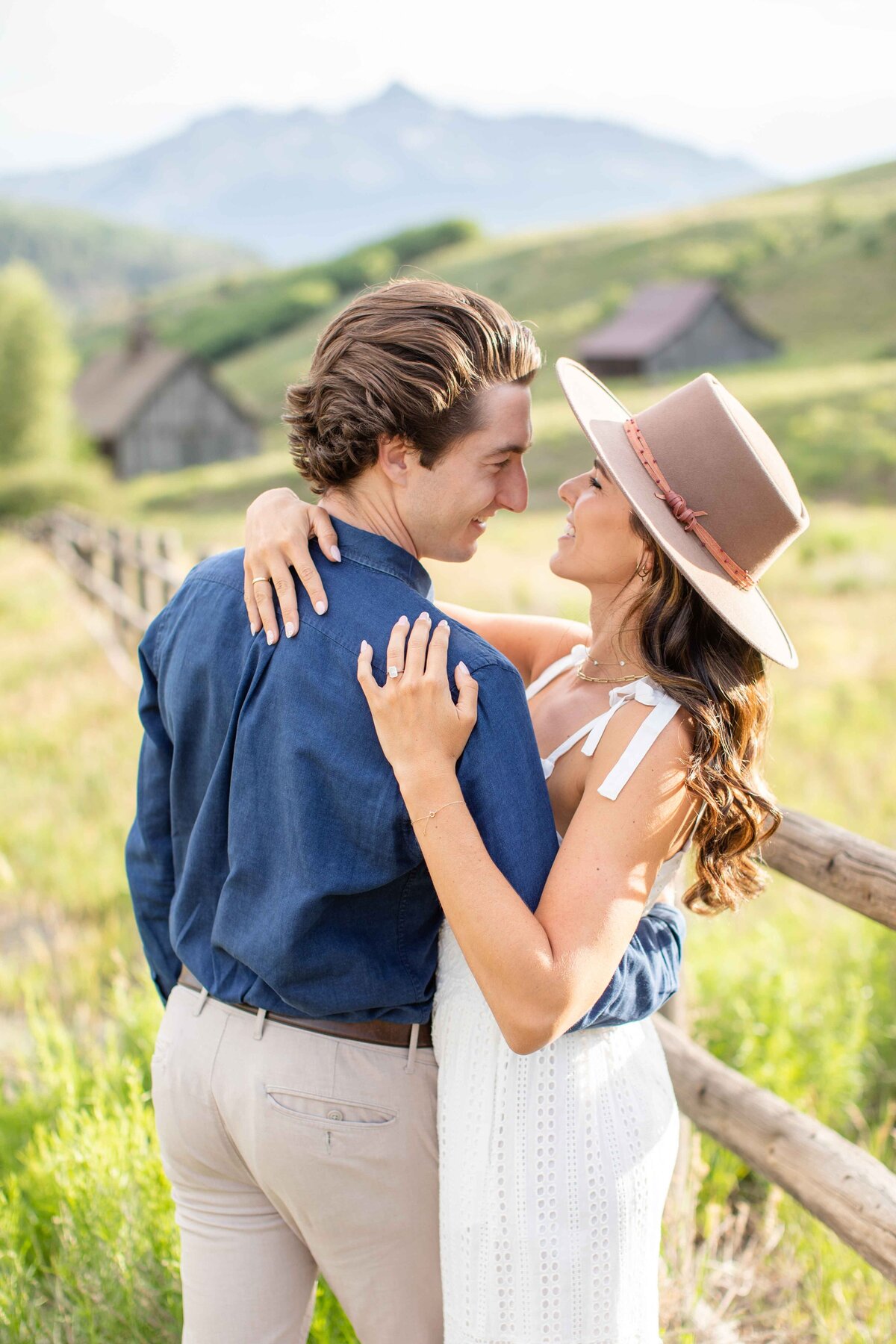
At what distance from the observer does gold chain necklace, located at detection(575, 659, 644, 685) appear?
195 cm

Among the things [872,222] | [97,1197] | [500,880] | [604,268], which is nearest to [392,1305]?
[500,880]

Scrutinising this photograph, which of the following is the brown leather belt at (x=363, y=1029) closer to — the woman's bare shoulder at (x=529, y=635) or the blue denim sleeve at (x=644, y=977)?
the blue denim sleeve at (x=644, y=977)

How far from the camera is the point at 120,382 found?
56.3 m

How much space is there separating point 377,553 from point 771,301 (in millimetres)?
63355

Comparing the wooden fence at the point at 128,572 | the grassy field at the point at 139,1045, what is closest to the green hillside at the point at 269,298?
the wooden fence at the point at 128,572

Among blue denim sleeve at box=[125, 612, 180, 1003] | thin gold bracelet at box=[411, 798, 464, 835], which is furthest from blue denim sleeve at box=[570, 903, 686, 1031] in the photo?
blue denim sleeve at box=[125, 612, 180, 1003]

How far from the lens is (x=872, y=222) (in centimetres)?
6128

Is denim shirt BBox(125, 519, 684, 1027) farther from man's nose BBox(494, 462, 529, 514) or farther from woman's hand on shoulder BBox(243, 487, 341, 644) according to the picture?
man's nose BBox(494, 462, 529, 514)

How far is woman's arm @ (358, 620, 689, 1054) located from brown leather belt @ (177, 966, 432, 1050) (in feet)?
0.92

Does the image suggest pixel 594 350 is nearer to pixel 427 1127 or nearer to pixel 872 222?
pixel 872 222

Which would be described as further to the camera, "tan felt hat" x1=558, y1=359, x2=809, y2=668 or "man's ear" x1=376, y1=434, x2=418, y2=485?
"tan felt hat" x1=558, y1=359, x2=809, y2=668

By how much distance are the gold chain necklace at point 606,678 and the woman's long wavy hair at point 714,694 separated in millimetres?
78

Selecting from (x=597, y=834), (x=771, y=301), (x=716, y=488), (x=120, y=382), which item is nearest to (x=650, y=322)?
(x=771, y=301)

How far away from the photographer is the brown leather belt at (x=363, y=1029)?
1.76m
